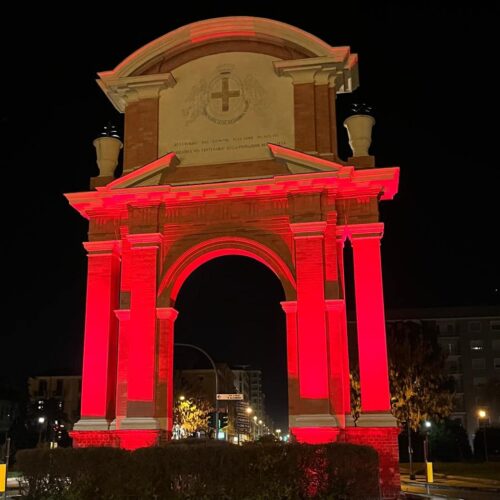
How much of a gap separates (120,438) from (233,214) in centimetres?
816

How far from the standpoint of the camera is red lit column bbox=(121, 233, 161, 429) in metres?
22.4

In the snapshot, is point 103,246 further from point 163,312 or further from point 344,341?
point 344,341

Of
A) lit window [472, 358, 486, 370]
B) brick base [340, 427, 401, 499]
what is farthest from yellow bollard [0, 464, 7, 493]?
lit window [472, 358, 486, 370]

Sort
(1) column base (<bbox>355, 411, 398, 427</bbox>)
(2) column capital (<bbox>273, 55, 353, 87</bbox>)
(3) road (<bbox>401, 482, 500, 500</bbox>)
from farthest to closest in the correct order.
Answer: (2) column capital (<bbox>273, 55, 353, 87</bbox>)
(3) road (<bbox>401, 482, 500, 500</bbox>)
(1) column base (<bbox>355, 411, 398, 427</bbox>)

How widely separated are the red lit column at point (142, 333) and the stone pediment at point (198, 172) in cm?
193

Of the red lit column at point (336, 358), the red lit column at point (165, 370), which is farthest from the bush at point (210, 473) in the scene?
the red lit column at point (165, 370)

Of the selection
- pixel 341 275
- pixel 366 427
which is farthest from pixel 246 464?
pixel 341 275

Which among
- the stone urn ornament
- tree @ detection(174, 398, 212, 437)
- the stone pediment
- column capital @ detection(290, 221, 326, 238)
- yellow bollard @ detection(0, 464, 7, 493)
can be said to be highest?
the stone urn ornament

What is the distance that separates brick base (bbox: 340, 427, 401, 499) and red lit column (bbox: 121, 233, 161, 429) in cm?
619

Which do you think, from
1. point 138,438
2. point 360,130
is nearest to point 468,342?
point 360,130

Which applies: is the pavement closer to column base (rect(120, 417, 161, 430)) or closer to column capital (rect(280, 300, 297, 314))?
column capital (rect(280, 300, 297, 314))

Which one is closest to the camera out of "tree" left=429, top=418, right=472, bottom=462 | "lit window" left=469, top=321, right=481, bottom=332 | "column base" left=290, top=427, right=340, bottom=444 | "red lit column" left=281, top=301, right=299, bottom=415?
"column base" left=290, top=427, right=340, bottom=444

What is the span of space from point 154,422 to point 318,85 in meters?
12.7

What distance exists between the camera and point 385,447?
20906 millimetres
